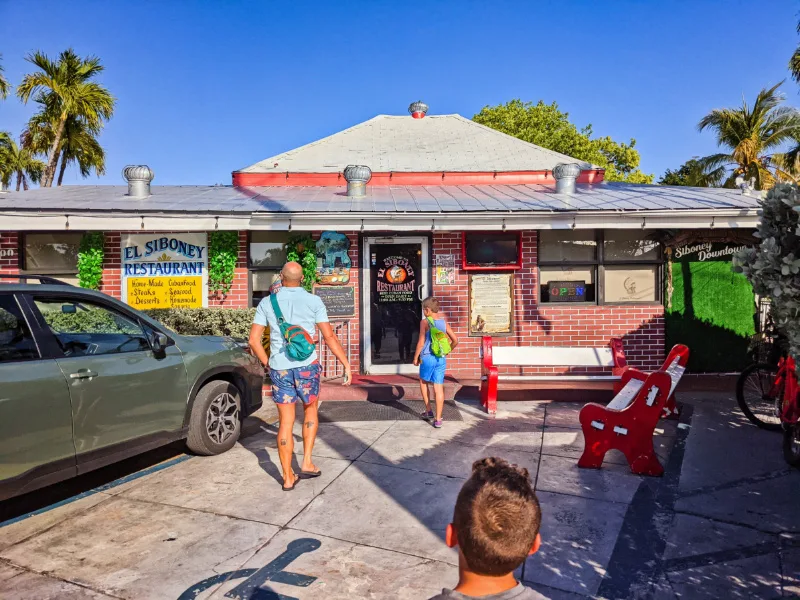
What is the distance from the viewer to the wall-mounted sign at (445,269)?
9.19m

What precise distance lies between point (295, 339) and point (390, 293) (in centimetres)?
478

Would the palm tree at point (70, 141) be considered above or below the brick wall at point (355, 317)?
above

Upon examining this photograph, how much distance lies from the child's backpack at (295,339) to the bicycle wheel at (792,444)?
171 inches

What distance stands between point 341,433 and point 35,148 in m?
24.9

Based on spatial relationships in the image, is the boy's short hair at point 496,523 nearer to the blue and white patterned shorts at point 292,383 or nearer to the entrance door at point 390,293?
the blue and white patterned shorts at point 292,383

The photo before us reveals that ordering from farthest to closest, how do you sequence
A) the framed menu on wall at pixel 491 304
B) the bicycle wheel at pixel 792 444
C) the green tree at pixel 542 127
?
the green tree at pixel 542 127
the framed menu on wall at pixel 491 304
the bicycle wheel at pixel 792 444

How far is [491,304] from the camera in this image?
922 centimetres

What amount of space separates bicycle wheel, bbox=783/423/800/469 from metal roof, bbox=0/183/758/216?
388cm

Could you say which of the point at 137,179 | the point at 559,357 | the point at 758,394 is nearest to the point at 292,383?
the point at 559,357

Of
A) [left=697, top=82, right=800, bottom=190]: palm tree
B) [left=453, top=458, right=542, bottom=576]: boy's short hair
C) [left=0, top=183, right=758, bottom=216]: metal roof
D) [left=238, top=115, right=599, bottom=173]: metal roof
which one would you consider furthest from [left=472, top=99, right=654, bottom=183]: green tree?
[left=453, top=458, right=542, bottom=576]: boy's short hair

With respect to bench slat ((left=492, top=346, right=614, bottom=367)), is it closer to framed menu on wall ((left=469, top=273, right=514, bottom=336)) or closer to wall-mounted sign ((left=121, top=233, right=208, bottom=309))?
framed menu on wall ((left=469, top=273, right=514, bottom=336))

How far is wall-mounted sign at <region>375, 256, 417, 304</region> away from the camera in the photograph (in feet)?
30.5

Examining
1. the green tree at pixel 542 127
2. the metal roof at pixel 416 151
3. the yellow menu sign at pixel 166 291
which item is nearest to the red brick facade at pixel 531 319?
the yellow menu sign at pixel 166 291

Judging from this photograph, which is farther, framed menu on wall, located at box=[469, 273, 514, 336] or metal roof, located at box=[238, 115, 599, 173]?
metal roof, located at box=[238, 115, 599, 173]
